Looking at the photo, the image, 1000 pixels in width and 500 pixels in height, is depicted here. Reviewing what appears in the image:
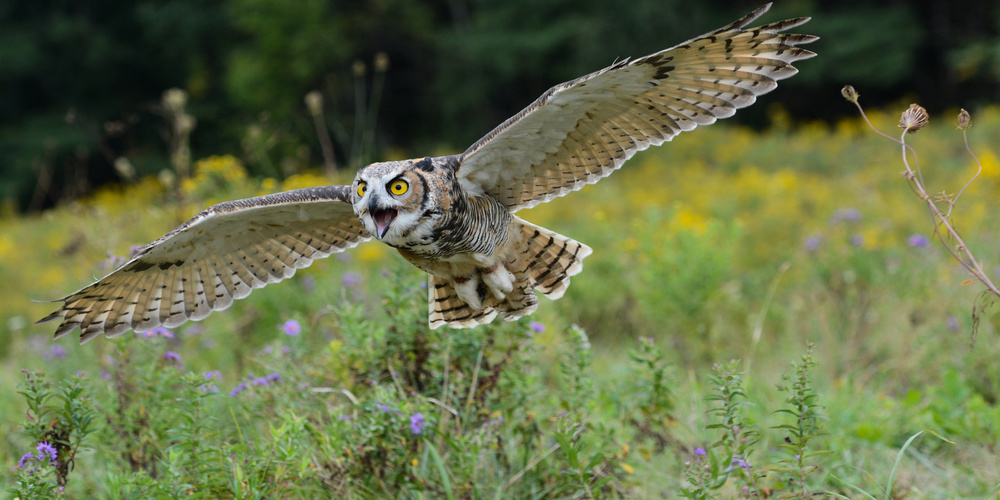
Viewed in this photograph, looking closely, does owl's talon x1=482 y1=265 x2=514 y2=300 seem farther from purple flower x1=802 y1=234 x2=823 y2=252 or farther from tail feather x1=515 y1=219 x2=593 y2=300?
purple flower x1=802 y1=234 x2=823 y2=252

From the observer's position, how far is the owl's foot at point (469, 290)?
3290 millimetres

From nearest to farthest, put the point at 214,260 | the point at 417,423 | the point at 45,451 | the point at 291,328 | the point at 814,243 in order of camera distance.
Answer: the point at 45,451 < the point at 417,423 < the point at 291,328 < the point at 214,260 < the point at 814,243

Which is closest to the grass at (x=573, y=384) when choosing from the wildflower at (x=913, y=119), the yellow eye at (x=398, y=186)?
the yellow eye at (x=398, y=186)

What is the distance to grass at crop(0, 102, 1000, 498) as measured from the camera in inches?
104

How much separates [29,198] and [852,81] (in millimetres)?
20077

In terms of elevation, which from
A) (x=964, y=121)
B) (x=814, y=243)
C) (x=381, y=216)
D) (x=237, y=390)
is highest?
(x=381, y=216)

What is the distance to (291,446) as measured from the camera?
2512 millimetres

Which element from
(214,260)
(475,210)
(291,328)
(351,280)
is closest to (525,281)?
(475,210)

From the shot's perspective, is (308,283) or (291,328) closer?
(291,328)

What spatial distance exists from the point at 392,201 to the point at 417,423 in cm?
79

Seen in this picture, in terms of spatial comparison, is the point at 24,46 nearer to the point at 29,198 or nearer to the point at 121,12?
the point at 121,12

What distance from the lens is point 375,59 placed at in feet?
45.7

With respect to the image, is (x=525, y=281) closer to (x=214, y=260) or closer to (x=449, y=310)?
(x=449, y=310)

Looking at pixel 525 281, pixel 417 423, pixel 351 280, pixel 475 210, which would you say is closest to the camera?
pixel 417 423
